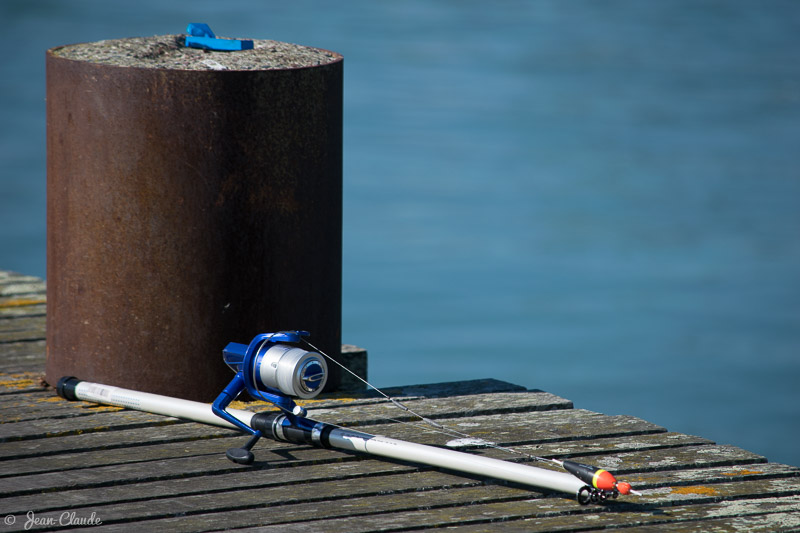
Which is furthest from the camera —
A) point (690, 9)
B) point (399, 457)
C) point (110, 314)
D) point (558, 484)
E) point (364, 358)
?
point (690, 9)

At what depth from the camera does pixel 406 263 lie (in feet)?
37.5

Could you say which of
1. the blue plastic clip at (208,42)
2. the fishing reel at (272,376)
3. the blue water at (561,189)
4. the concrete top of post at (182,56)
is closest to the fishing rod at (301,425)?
the fishing reel at (272,376)

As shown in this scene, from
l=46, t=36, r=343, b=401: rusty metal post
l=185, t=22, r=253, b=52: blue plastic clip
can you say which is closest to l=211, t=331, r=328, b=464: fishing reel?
l=46, t=36, r=343, b=401: rusty metal post

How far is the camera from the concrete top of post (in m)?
3.80

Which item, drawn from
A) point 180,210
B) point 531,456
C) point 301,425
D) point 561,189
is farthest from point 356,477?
point 561,189

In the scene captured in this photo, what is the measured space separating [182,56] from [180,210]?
1.68ft

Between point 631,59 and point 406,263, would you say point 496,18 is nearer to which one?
point 631,59

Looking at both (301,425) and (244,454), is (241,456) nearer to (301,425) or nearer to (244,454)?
(244,454)

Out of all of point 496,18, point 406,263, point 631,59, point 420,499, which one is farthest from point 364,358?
point 496,18

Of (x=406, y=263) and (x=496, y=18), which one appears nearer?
(x=406, y=263)

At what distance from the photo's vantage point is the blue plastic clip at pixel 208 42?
4.02m

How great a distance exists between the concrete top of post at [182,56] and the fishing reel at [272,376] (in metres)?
0.90

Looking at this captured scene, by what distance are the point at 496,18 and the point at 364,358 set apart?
2120cm

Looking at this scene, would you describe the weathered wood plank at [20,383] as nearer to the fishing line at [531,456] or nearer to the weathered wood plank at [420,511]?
the fishing line at [531,456]
